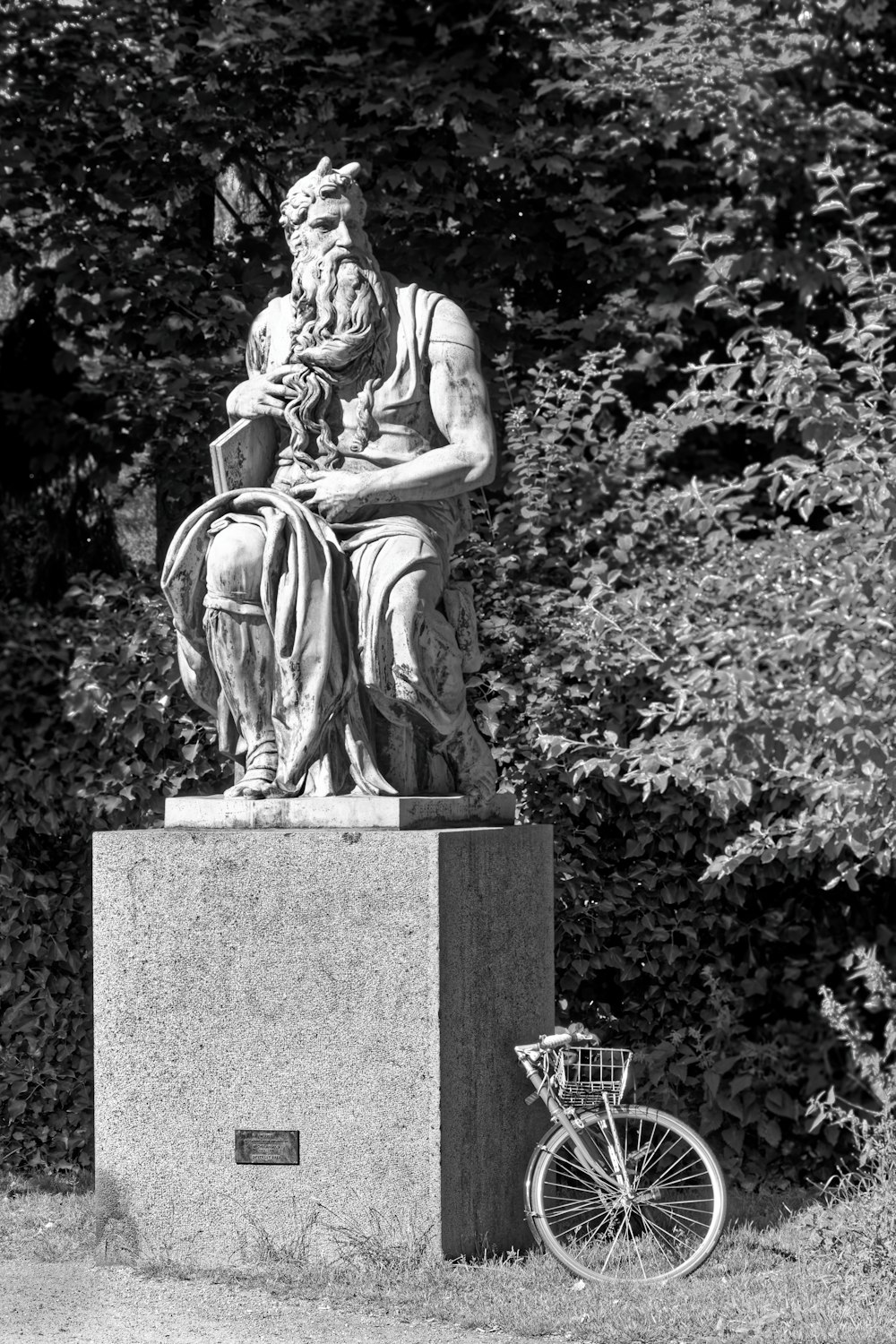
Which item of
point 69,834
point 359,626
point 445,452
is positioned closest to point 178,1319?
point 359,626

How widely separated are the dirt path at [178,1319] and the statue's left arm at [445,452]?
6.97 feet

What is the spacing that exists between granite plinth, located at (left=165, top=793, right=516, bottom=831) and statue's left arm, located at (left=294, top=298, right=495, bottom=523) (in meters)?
0.84

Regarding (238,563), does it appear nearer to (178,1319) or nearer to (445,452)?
(445,452)

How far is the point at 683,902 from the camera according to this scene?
6770 millimetres

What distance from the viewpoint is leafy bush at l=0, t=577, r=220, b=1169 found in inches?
266

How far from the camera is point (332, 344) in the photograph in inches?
200

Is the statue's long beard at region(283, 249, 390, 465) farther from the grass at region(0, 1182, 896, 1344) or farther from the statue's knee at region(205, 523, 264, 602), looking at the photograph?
the grass at region(0, 1182, 896, 1344)

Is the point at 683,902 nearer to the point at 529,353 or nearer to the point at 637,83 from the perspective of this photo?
the point at 529,353

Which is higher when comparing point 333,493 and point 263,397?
point 263,397

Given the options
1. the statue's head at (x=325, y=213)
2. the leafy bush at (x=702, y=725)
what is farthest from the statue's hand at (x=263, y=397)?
the leafy bush at (x=702, y=725)

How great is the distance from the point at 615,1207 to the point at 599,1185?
0.24 ft

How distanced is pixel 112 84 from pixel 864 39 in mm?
3683

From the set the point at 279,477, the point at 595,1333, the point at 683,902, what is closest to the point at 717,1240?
the point at 595,1333

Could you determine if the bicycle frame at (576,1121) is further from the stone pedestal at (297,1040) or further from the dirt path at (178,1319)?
the dirt path at (178,1319)
